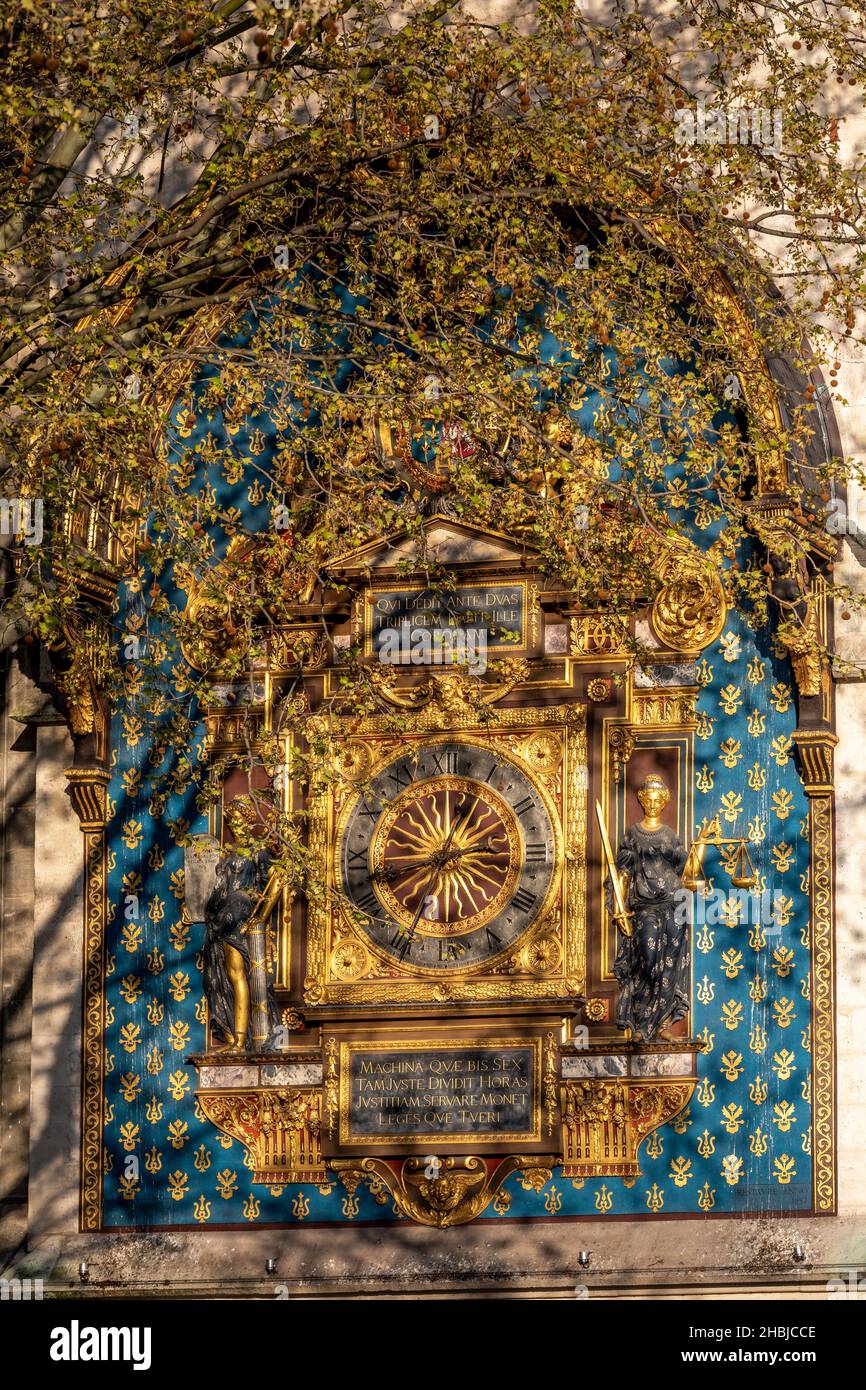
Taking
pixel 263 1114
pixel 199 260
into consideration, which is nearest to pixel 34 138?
pixel 199 260

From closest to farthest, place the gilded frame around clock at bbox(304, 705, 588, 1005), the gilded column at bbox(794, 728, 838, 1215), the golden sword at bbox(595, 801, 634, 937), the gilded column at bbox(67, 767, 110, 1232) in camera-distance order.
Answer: the gilded column at bbox(794, 728, 838, 1215), the golden sword at bbox(595, 801, 634, 937), the gilded frame around clock at bbox(304, 705, 588, 1005), the gilded column at bbox(67, 767, 110, 1232)

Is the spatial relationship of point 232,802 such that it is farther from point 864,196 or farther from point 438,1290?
point 864,196

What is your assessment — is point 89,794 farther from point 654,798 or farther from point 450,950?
point 654,798

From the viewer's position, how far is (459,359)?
1535 centimetres

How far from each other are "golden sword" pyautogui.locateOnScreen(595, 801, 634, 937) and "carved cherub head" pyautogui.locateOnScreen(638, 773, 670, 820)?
24cm

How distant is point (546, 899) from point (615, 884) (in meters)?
0.37

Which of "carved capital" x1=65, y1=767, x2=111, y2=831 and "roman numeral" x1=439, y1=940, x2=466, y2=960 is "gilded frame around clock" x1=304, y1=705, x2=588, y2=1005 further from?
"carved capital" x1=65, y1=767, x2=111, y2=831

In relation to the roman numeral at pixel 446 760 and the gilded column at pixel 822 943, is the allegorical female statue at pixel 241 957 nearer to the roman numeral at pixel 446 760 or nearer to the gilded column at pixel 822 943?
the roman numeral at pixel 446 760

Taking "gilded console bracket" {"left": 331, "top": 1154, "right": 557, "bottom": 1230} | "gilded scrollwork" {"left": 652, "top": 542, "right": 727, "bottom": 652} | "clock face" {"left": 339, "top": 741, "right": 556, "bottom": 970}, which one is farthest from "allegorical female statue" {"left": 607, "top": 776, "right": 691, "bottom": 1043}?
"gilded console bracket" {"left": 331, "top": 1154, "right": 557, "bottom": 1230}

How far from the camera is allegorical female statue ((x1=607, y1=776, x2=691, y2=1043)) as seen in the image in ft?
53.4

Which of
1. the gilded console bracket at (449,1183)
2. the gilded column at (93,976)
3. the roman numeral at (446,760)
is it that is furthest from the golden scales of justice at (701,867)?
the gilded column at (93,976)

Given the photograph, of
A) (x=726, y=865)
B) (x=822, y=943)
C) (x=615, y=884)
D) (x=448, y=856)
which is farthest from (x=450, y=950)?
(x=822, y=943)

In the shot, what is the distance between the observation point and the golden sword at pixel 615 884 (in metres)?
16.5

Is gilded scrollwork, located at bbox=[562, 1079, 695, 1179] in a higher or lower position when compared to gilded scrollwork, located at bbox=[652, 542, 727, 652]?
lower
